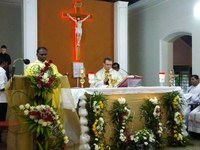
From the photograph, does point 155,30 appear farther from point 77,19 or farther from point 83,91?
point 83,91

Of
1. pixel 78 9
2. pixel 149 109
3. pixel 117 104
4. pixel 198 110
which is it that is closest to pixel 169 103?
pixel 149 109

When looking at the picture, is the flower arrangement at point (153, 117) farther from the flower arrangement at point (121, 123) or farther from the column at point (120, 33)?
the column at point (120, 33)

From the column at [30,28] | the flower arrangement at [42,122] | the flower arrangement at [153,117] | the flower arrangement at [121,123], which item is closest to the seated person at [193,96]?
the flower arrangement at [153,117]

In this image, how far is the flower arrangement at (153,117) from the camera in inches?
196

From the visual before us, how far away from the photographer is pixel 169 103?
525 centimetres

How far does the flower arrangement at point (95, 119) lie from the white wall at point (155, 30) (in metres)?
4.42

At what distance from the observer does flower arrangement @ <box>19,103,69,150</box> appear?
3598 mm

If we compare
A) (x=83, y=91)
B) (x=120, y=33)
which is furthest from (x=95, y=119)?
(x=120, y=33)

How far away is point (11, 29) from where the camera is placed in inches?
428

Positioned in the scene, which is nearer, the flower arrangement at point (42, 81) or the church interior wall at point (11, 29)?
the flower arrangement at point (42, 81)

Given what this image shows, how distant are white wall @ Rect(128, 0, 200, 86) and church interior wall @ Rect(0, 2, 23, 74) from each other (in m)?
3.73

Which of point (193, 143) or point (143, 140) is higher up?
→ point (143, 140)

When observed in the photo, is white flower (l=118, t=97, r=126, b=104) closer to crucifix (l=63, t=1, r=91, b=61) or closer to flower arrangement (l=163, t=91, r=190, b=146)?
flower arrangement (l=163, t=91, r=190, b=146)

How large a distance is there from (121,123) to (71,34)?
4.30 meters
